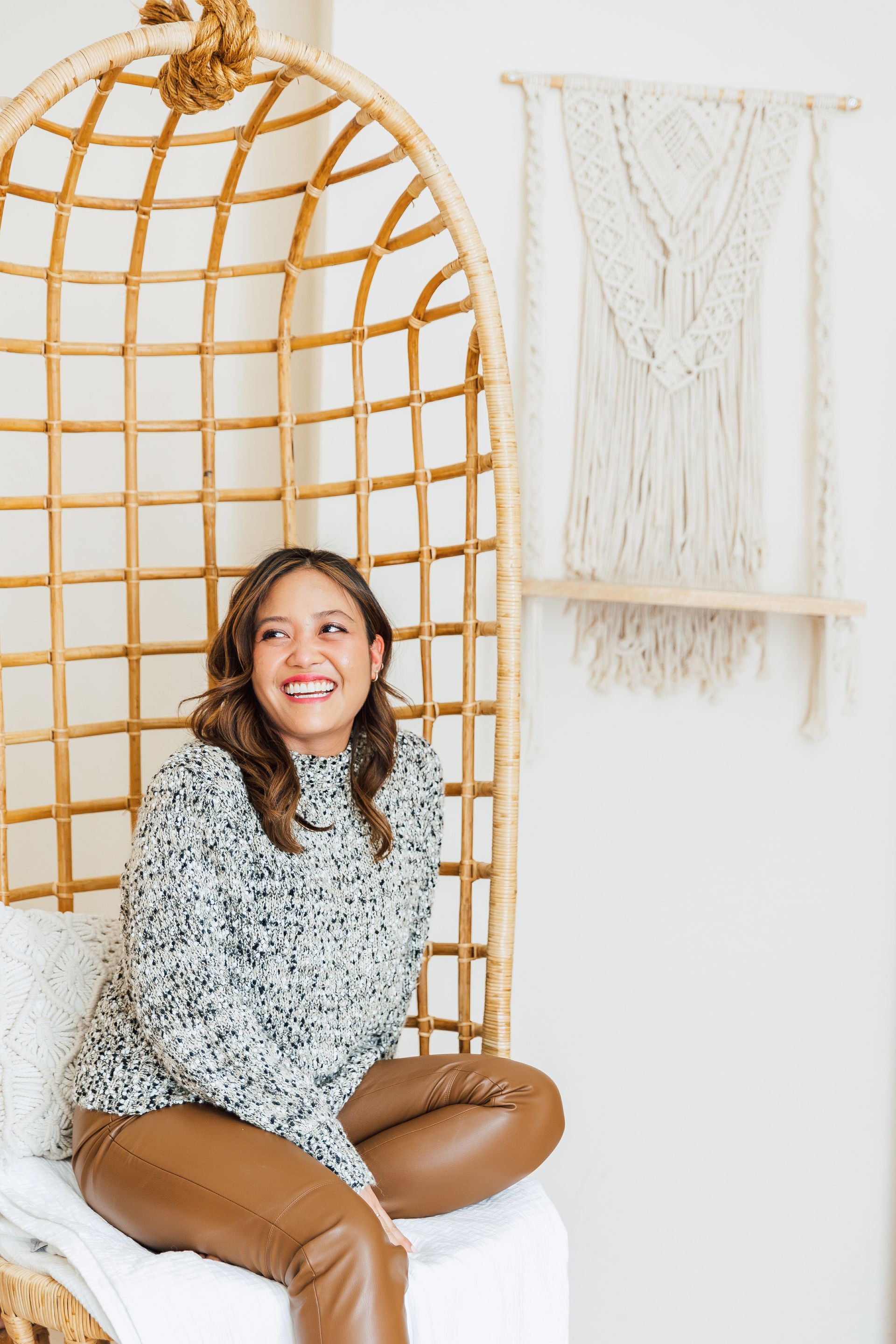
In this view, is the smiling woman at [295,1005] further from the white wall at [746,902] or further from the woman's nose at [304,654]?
the white wall at [746,902]

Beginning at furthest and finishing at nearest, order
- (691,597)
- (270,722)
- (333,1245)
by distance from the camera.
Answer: (691,597)
(270,722)
(333,1245)

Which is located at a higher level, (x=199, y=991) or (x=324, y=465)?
(x=324, y=465)

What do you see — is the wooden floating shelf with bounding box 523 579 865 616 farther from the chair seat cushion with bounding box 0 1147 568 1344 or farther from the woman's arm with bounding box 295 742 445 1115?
the chair seat cushion with bounding box 0 1147 568 1344

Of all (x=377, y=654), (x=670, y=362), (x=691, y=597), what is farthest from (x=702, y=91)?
(x=377, y=654)

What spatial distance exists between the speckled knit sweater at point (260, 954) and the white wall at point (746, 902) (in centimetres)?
60

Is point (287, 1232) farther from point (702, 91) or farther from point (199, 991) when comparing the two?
point (702, 91)

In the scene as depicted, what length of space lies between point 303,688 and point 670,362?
0.96 m

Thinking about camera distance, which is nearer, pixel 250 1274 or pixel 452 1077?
pixel 250 1274

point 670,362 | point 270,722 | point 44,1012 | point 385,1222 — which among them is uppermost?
point 670,362

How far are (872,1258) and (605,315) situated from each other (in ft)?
5.56

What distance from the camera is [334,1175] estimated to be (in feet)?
3.70

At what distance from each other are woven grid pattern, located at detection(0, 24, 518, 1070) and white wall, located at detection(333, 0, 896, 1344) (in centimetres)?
24

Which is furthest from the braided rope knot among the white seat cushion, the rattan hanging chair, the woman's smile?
the white seat cushion

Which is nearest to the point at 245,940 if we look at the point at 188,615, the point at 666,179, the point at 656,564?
the point at 188,615
